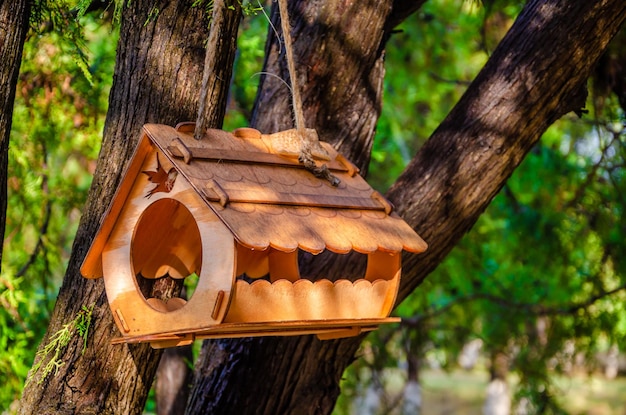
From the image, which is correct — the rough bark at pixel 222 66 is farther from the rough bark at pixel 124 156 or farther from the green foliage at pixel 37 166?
the green foliage at pixel 37 166

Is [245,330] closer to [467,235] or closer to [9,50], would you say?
[9,50]

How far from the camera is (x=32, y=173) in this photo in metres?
4.21

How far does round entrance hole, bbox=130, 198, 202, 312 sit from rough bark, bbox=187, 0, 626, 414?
0.49m

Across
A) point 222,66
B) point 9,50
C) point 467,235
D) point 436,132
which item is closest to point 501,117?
point 436,132

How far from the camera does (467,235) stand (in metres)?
6.25

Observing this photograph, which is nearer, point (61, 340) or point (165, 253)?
point (61, 340)

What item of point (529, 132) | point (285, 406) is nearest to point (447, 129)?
point (529, 132)

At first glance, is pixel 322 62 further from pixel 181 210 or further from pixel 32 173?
pixel 32 173

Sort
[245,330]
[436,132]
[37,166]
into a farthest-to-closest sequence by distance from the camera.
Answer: [37,166] < [436,132] < [245,330]

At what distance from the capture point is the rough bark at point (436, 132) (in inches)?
98.3

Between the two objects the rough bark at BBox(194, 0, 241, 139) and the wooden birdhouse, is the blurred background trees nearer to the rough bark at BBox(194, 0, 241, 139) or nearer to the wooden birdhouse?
the rough bark at BBox(194, 0, 241, 139)

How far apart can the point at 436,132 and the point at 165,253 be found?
3.32 ft

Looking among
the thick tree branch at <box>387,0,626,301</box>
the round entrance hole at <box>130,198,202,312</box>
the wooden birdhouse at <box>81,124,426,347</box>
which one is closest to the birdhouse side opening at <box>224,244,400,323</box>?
the wooden birdhouse at <box>81,124,426,347</box>

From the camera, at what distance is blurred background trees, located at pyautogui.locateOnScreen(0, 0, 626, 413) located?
3.69m
